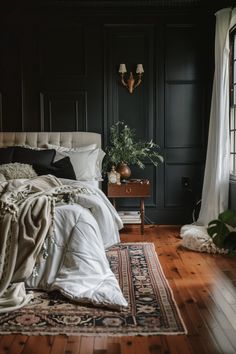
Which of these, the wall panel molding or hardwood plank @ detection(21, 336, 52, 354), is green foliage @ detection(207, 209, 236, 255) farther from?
the wall panel molding

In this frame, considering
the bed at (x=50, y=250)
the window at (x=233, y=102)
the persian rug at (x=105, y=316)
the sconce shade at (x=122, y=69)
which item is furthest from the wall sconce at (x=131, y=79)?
the persian rug at (x=105, y=316)

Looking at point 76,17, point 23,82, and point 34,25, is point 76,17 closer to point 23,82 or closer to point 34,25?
point 34,25

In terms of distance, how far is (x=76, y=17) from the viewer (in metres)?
5.25

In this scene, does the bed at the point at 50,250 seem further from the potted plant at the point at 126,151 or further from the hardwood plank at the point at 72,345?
Answer: the potted plant at the point at 126,151

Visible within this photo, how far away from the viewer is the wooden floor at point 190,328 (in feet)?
6.60

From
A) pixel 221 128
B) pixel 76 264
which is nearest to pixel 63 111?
pixel 221 128

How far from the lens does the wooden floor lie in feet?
6.60

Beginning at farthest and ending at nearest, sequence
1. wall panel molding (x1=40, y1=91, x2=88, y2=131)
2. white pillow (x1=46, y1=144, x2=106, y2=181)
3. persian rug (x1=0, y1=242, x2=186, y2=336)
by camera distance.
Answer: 1. wall panel molding (x1=40, y1=91, x2=88, y2=131)
2. white pillow (x1=46, y1=144, x2=106, y2=181)
3. persian rug (x1=0, y1=242, x2=186, y2=336)

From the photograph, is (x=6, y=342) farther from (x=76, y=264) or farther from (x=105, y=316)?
(x=76, y=264)

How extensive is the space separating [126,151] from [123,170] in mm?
256

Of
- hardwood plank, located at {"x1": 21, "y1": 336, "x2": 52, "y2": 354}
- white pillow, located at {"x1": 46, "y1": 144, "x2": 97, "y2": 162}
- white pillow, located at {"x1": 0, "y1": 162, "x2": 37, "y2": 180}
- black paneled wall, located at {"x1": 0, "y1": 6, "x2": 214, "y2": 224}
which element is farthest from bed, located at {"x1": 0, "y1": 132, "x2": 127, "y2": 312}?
black paneled wall, located at {"x1": 0, "y1": 6, "x2": 214, "y2": 224}

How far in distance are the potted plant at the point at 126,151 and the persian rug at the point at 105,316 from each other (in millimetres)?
2274

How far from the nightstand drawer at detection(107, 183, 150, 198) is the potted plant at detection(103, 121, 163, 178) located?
24 cm

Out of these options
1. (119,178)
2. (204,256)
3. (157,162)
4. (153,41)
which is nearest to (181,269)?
(204,256)
